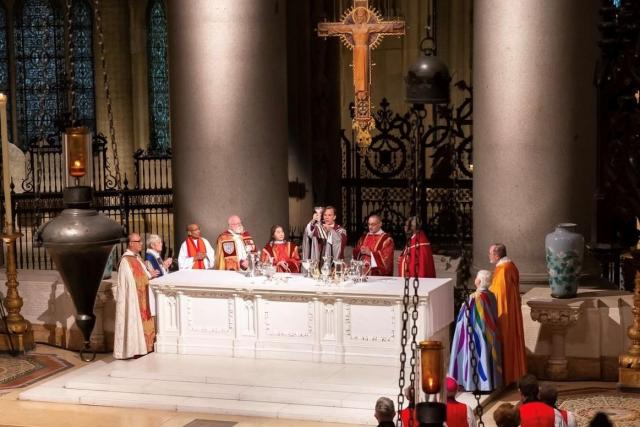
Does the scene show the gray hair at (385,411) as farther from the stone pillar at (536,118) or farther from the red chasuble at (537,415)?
the stone pillar at (536,118)

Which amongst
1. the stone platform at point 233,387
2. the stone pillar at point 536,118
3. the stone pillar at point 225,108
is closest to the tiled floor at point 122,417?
the stone platform at point 233,387

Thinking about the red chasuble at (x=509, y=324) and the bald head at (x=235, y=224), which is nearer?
the red chasuble at (x=509, y=324)

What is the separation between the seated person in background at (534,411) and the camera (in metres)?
9.84

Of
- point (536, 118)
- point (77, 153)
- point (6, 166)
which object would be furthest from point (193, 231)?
point (77, 153)

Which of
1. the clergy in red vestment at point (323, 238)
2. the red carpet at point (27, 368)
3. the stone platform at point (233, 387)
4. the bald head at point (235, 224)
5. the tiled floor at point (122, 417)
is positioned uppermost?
the bald head at point (235, 224)

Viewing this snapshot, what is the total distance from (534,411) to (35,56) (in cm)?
2437

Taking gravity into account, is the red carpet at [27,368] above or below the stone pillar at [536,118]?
below

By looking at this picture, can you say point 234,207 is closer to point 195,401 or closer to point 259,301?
point 259,301

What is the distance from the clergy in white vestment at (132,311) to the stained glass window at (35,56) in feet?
54.4

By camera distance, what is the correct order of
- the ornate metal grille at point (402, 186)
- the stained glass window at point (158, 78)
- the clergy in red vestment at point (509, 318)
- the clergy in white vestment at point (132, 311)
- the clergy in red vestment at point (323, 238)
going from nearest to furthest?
1. the clergy in red vestment at point (509, 318)
2. the clergy in white vestment at point (132, 311)
3. the clergy in red vestment at point (323, 238)
4. the ornate metal grille at point (402, 186)
5. the stained glass window at point (158, 78)

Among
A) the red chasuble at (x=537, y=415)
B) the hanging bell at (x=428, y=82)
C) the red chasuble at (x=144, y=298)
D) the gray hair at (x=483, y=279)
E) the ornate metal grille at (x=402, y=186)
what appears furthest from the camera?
the ornate metal grille at (x=402, y=186)

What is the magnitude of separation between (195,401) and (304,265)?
2393 mm

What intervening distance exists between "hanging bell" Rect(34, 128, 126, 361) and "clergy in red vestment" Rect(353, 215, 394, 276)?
9106 millimetres

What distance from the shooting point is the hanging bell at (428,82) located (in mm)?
11883
